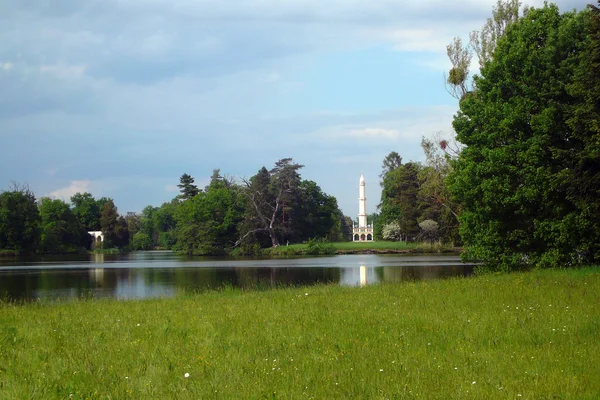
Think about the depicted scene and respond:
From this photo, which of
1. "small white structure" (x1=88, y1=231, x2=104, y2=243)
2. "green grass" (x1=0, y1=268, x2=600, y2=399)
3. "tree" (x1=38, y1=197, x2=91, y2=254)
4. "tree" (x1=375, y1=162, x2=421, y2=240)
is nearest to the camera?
"green grass" (x1=0, y1=268, x2=600, y2=399)

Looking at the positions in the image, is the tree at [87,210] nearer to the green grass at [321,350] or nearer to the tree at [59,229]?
the tree at [59,229]

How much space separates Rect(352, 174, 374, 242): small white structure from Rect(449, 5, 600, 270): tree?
433ft

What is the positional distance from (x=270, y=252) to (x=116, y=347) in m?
91.0

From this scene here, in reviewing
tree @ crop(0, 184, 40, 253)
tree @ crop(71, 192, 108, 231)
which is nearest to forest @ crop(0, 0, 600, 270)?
tree @ crop(0, 184, 40, 253)

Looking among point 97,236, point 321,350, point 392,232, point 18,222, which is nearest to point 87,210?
point 97,236

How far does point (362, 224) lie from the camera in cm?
16825

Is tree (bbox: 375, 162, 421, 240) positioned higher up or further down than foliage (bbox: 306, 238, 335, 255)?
higher up

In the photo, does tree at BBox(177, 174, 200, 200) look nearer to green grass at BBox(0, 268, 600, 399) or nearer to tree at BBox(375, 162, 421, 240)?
tree at BBox(375, 162, 421, 240)

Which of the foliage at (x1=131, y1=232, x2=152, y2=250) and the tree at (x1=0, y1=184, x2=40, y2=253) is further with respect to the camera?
the foliage at (x1=131, y1=232, x2=152, y2=250)

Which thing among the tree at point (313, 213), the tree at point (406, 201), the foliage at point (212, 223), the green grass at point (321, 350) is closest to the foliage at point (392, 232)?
the tree at point (406, 201)

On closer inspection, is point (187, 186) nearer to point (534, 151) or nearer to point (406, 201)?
point (406, 201)

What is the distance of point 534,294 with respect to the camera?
1691 cm

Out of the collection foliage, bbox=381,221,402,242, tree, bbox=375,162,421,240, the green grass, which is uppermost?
tree, bbox=375,162,421,240

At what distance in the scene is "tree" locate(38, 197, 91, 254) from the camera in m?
124
